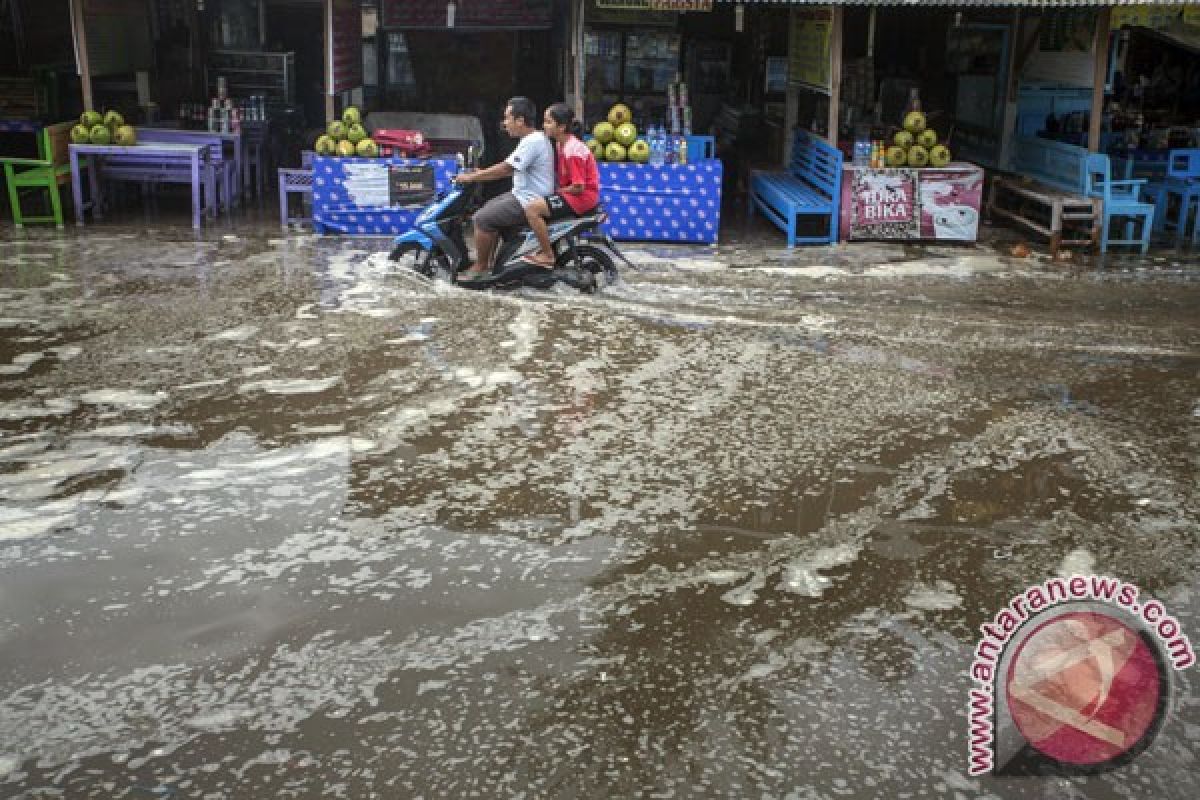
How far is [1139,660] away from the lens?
367 centimetres

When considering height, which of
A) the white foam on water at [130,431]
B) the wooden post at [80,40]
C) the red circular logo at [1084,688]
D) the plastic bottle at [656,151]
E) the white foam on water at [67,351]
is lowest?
the red circular logo at [1084,688]

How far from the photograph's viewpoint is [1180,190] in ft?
38.8

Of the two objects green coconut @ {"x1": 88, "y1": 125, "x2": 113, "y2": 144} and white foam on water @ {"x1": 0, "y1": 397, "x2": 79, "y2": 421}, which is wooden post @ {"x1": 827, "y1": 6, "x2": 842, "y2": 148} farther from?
white foam on water @ {"x1": 0, "y1": 397, "x2": 79, "y2": 421}

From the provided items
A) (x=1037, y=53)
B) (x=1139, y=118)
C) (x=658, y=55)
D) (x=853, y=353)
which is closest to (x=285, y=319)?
(x=853, y=353)

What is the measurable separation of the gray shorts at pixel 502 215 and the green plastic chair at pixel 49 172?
4759 mm

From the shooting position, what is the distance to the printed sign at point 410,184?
34.8 ft

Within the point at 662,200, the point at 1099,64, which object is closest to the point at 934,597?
the point at 662,200

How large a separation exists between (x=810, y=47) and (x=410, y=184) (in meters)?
4.56

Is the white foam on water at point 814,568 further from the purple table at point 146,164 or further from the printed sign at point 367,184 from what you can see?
the purple table at point 146,164

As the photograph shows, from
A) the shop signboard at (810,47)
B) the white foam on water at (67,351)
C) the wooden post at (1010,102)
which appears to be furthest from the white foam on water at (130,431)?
the wooden post at (1010,102)

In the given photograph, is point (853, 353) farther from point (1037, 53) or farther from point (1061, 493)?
point (1037, 53)

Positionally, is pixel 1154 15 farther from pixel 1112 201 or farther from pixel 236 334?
pixel 236 334

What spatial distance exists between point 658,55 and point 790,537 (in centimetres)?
1105

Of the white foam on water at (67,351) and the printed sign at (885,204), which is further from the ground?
the printed sign at (885,204)
